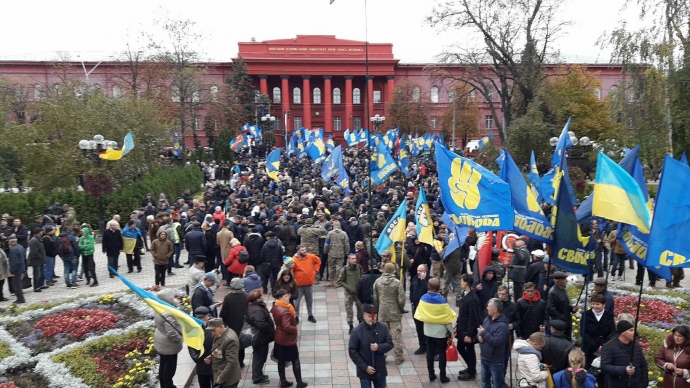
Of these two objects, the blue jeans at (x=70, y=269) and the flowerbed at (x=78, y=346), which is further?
the blue jeans at (x=70, y=269)

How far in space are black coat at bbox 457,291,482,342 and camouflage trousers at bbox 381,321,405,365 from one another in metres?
1.10

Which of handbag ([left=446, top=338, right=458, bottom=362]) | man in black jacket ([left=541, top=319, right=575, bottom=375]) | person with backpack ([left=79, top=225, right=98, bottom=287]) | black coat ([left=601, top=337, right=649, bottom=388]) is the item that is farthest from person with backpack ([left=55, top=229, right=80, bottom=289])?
black coat ([left=601, top=337, right=649, bottom=388])

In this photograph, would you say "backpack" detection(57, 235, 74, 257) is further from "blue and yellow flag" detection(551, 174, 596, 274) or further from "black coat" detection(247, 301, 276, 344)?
"blue and yellow flag" detection(551, 174, 596, 274)

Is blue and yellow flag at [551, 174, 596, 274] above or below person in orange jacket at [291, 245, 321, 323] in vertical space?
above

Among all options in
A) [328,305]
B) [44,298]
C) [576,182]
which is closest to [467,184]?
[328,305]

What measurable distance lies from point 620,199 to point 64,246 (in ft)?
41.4

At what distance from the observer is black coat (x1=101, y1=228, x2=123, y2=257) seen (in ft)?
49.7

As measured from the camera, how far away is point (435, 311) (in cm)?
816

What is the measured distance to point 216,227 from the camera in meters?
15.2

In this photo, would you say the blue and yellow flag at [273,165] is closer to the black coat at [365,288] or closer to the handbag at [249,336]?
the black coat at [365,288]

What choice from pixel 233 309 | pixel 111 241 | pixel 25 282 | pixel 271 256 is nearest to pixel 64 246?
pixel 111 241

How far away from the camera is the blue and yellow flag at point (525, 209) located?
823cm

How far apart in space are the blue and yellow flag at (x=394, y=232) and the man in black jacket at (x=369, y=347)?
3.16 m

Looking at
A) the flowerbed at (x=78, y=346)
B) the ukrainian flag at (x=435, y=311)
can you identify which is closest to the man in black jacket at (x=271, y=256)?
the flowerbed at (x=78, y=346)
